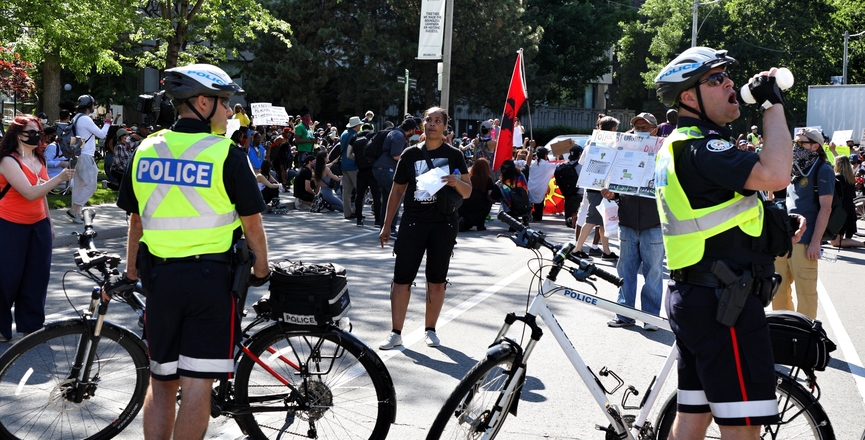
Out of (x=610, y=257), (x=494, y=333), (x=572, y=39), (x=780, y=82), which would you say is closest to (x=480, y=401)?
(x=780, y=82)

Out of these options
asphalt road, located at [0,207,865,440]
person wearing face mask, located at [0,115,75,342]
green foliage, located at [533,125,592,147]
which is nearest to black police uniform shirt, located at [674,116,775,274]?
asphalt road, located at [0,207,865,440]

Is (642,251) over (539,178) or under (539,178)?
under

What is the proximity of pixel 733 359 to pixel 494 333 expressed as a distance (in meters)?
4.55

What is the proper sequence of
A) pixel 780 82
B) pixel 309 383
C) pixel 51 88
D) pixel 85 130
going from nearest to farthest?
pixel 780 82
pixel 309 383
pixel 85 130
pixel 51 88

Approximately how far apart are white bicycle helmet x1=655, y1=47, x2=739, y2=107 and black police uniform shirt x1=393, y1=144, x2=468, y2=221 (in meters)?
3.33

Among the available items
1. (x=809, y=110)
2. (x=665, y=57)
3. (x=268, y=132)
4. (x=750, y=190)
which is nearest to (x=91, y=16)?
(x=268, y=132)

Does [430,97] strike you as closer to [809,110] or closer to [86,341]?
[809,110]

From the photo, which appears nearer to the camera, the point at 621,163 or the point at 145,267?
the point at 145,267

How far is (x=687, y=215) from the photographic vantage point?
3.41m

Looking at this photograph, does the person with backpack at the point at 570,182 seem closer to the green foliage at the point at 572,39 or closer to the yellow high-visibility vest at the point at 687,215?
the yellow high-visibility vest at the point at 687,215

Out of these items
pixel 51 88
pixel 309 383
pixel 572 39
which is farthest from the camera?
pixel 572 39

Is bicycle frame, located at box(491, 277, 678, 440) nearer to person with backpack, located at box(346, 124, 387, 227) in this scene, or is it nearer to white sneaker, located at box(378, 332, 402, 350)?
white sneaker, located at box(378, 332, 402, 350)

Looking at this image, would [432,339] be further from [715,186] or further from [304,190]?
[304,190]

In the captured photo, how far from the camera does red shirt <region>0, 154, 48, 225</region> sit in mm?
6727
